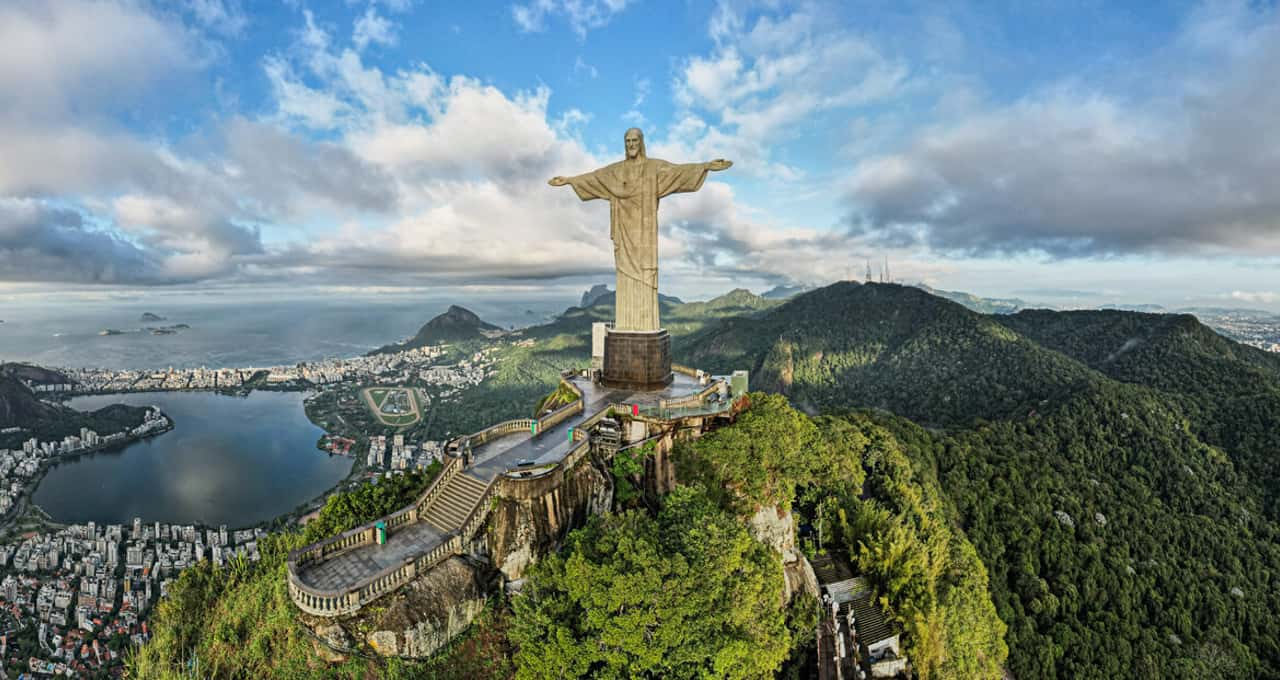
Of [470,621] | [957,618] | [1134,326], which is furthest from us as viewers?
[1134,326]

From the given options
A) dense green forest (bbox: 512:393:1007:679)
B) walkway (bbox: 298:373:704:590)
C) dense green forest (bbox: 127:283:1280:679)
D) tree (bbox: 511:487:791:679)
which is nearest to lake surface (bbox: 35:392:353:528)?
dense green forest (bbox: 127:283:1280:679)

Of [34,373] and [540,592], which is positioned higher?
[540,592]

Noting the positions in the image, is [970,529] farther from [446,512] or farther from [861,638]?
[446,512]

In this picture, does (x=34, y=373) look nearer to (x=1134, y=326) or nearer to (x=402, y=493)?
(x=402, y=493)

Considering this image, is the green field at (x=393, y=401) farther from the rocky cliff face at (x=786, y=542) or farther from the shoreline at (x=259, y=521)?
the rocky cliff face at (x=786, y=542)

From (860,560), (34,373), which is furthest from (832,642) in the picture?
(34,373)

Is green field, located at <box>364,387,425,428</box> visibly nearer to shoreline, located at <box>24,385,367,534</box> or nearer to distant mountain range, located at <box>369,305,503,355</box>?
shoreline, located at <box>24,385,367,534</box>
